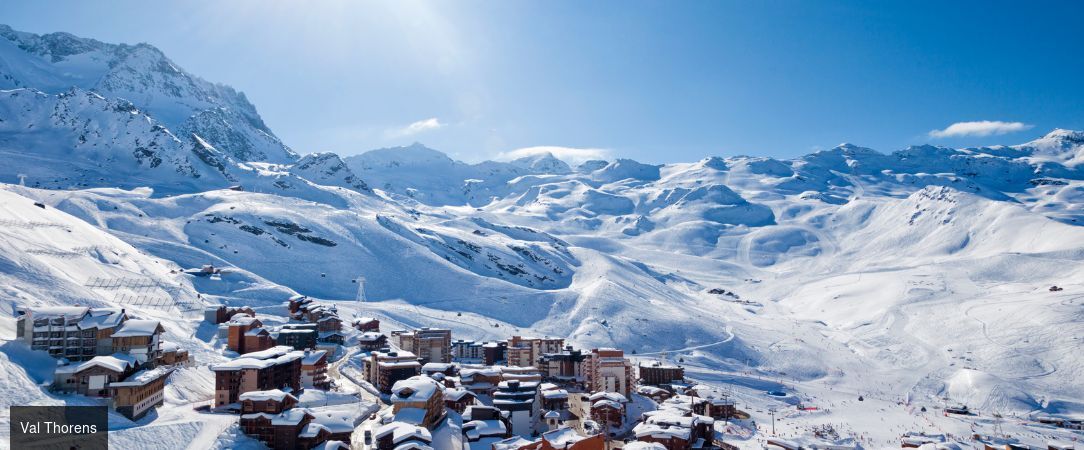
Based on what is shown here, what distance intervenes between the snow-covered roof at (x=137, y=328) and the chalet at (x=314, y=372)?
12830mm

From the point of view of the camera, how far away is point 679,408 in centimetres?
6569

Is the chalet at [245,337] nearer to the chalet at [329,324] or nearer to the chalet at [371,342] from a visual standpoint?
the chalet at [371,342]

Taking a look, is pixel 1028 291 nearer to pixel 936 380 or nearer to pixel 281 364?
pixel 936 380

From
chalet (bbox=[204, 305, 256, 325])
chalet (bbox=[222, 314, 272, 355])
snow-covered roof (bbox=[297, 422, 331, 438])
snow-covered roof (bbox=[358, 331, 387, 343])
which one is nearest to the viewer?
snow-covered roof (bbox=[297, 422, 331, 438])

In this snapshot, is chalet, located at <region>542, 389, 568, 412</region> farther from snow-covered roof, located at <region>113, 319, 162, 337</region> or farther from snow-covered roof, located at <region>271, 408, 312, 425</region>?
snow-covered roof, located at <region>113, 319, 162, 337</region>

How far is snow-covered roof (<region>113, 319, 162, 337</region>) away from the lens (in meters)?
49.9

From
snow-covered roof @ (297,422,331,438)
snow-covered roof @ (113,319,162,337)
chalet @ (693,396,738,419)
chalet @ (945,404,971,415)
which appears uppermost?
snow-covered roof @ (113,319,162,337)

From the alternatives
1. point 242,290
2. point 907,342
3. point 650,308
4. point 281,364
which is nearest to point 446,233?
point 650,308

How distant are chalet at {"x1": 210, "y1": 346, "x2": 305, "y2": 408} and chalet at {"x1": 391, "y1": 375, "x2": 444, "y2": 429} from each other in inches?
383

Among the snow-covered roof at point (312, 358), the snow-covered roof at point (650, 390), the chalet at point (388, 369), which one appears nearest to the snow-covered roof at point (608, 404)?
the snow-covered roof at point (650, 390)

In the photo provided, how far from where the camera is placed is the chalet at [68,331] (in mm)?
45562

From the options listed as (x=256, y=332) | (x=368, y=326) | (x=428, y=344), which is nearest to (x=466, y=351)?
(x=428, y=344)

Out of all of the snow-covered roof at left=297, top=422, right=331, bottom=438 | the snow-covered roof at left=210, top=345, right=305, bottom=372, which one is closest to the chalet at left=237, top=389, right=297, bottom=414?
the snow-covered roof at left=297, top=422, right=331, bottom=438

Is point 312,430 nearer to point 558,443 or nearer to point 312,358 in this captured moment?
point 312,358
